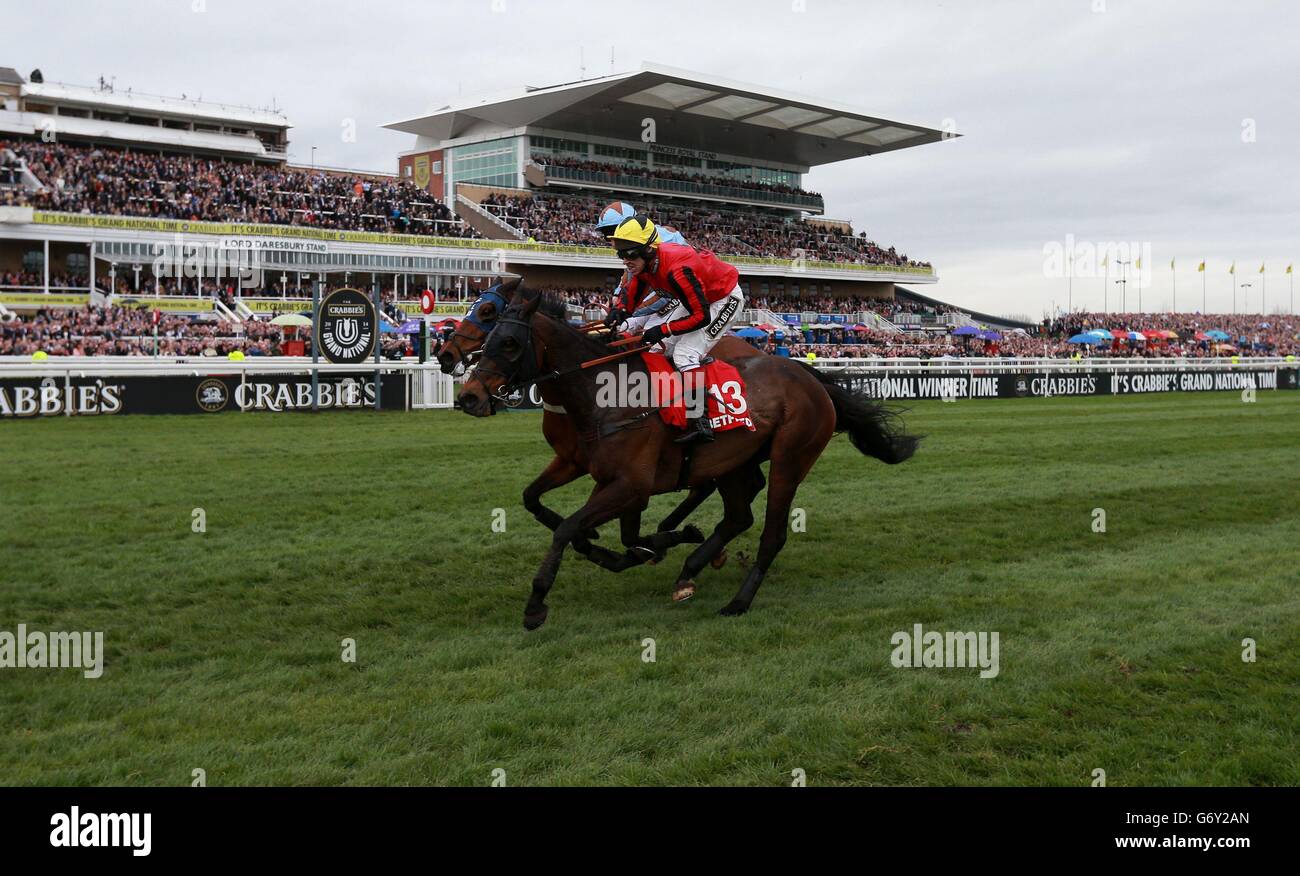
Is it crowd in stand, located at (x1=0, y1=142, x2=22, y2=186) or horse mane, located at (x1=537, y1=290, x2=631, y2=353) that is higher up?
crowd in stand, located at (x1=0, y1=142, x2=22, y2=186)

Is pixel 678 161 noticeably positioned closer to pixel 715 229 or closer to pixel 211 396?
pixel 715 229

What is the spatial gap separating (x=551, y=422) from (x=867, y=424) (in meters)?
2.49

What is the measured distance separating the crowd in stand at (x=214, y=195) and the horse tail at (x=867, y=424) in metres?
38.7

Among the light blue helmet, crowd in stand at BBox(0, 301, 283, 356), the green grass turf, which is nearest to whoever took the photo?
the green grass turf

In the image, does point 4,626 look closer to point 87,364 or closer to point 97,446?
point 97,446

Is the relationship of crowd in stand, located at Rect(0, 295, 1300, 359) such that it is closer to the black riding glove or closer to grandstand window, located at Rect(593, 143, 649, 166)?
the black riding glove

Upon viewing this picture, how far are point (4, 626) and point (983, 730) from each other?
5.21 metres

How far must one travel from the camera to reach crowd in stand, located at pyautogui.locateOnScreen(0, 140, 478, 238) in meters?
40.9

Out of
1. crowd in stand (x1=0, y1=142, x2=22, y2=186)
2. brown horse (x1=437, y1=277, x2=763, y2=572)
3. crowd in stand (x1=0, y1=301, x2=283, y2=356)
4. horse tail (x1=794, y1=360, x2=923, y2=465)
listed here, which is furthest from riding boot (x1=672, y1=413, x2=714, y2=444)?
crowd in stand (x1=0, y1=142, x2=22, y2=186)

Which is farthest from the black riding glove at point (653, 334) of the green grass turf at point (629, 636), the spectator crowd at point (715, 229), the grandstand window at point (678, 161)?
the grandstand window at point (678, 161)

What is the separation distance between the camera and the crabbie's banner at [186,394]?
18.4m

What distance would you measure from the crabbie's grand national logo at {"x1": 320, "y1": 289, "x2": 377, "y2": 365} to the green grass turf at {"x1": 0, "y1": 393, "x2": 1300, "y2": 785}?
9262 mm

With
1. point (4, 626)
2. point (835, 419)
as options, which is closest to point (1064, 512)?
point (835, 419)
